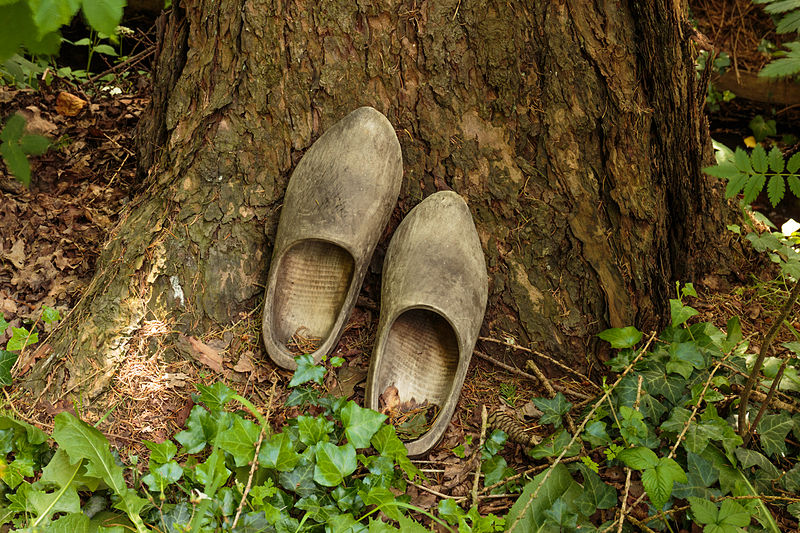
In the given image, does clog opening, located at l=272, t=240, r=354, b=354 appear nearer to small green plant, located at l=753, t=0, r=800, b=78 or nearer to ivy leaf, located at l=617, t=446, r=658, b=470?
ivy leaf, located at l=617, t=446, r=658, b=470

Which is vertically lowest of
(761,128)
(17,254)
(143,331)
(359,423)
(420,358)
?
(761,128)

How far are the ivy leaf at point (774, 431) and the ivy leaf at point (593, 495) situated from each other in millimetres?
414

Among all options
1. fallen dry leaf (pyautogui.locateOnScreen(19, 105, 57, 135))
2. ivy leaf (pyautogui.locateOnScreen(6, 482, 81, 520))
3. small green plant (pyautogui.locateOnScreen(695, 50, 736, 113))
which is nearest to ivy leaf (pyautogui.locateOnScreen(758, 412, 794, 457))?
ivy leaf (pyautogui.locateOnScreen(6, 482, 81, 520))

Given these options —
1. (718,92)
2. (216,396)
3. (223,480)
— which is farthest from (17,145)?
(718,92)

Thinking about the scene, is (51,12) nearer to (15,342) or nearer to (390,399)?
(15,342)

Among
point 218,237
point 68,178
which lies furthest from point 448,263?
point 68,178

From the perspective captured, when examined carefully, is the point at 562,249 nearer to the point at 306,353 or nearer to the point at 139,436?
the point at 306,353

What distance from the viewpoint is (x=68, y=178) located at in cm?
240

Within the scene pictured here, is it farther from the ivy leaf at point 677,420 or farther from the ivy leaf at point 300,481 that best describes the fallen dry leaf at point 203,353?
the ivy leaf at point 677,420

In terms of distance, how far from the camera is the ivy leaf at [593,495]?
59.4 inches

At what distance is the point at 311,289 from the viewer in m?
2.01

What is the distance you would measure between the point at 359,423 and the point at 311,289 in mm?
578

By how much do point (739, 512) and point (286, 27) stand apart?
68.0 inches

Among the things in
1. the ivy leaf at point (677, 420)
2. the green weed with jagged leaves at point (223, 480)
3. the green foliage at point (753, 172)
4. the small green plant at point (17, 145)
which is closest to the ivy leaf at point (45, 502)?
the green weed with jagged leaves at point (223, 480)
